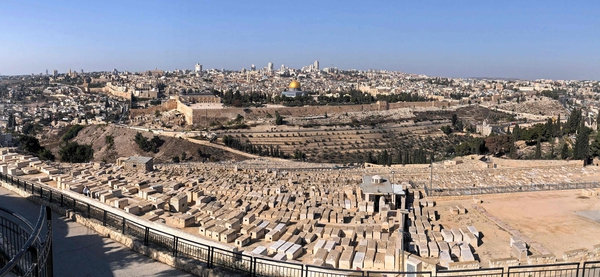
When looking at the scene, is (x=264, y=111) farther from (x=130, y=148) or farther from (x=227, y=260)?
(x=227, y=260)

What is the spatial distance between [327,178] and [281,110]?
3060 centimetres

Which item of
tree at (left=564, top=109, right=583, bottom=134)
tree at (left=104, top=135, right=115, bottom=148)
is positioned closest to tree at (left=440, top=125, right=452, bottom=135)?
tree at (left=564, top=109, right=583, bottom=134)

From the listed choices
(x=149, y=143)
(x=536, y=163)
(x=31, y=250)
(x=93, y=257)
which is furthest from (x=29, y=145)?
(x=536, y=163)

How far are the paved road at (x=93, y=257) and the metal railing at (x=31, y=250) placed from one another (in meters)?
0.64

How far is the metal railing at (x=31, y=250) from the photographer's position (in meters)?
3.54

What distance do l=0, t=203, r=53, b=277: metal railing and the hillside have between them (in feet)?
88.3

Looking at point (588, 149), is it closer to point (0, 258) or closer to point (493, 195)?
point (493, 195)

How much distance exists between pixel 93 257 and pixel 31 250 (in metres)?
2.46

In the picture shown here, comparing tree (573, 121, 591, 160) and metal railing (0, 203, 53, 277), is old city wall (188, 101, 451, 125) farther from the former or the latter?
metal railing (0, 203, 53, 277)

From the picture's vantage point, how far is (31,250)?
4.07 m

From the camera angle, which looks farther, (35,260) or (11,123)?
(11,123)

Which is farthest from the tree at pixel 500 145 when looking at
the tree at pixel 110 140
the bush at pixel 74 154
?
the tree at pixel 110 140

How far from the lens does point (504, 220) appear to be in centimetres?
1271

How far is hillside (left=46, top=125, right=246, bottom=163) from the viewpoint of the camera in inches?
1323
